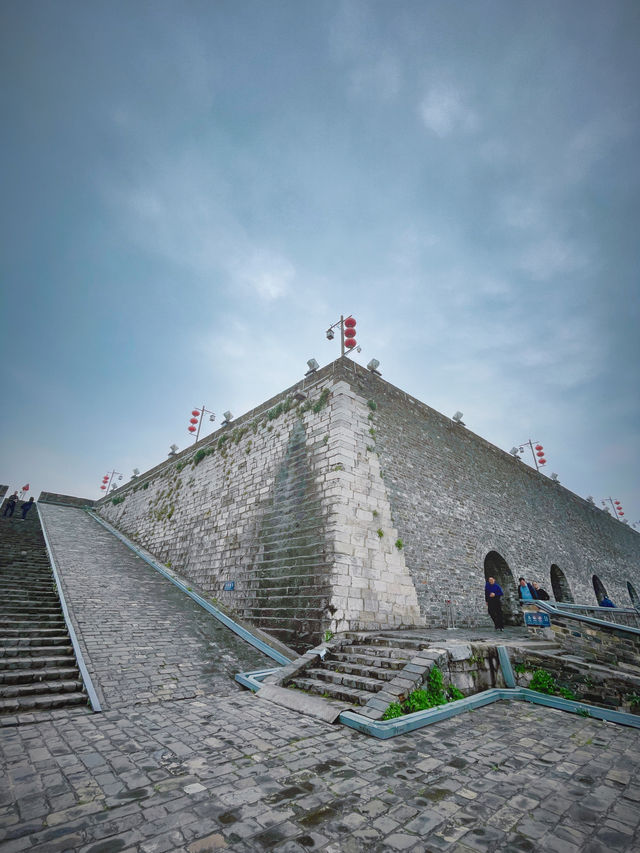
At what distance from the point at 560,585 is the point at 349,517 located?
12127mm

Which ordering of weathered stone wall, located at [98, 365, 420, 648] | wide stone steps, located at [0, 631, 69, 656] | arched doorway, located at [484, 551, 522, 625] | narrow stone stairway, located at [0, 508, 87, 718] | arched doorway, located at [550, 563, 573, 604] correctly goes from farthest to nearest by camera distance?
arched doorway, located at [550, 563, 573, 604]
arched doorway, located at [484, 551, 522, 625]
weathered stone wall, located at [98, 365, 420, 648]
wide stone steps, located at [0, 631, 69, 656]
narrow stone stairway, located at [0, 508, 87, 718]

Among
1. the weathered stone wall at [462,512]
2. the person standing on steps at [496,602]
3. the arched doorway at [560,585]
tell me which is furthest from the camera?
the arched doorway at [560,585]

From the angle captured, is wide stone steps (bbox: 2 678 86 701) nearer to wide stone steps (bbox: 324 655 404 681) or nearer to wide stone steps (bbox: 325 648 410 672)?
wide stone steps (bbox: 324 655 404 681)

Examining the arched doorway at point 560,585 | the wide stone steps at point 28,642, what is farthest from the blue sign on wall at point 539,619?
the arched doorway at point 560,585

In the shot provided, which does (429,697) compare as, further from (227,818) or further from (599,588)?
(599,588)

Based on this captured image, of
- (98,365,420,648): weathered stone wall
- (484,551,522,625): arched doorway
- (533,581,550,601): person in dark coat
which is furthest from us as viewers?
(533,581,550,601): person in dark coat

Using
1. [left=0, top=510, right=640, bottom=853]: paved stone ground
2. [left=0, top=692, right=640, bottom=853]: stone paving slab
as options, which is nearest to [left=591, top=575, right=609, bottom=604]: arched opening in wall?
[left=0, top=510, right=640, bottom=853]: paved stone ground

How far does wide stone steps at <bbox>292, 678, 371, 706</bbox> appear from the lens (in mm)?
4411

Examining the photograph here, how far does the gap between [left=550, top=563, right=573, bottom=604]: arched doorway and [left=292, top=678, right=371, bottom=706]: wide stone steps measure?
12.7 meters

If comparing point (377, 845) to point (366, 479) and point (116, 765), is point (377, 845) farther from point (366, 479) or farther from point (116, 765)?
point (366, 479)

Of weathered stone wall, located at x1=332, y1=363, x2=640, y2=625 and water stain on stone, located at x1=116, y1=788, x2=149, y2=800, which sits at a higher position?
weathered stone wall, located at x1=332, y1=363, x2=640, y2=625

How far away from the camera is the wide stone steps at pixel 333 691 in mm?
4411

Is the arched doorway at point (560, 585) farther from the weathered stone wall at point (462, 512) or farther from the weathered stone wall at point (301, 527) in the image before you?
the weathered stone wall at point (301, 527)

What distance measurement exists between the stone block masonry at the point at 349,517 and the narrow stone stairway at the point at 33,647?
3533mm
